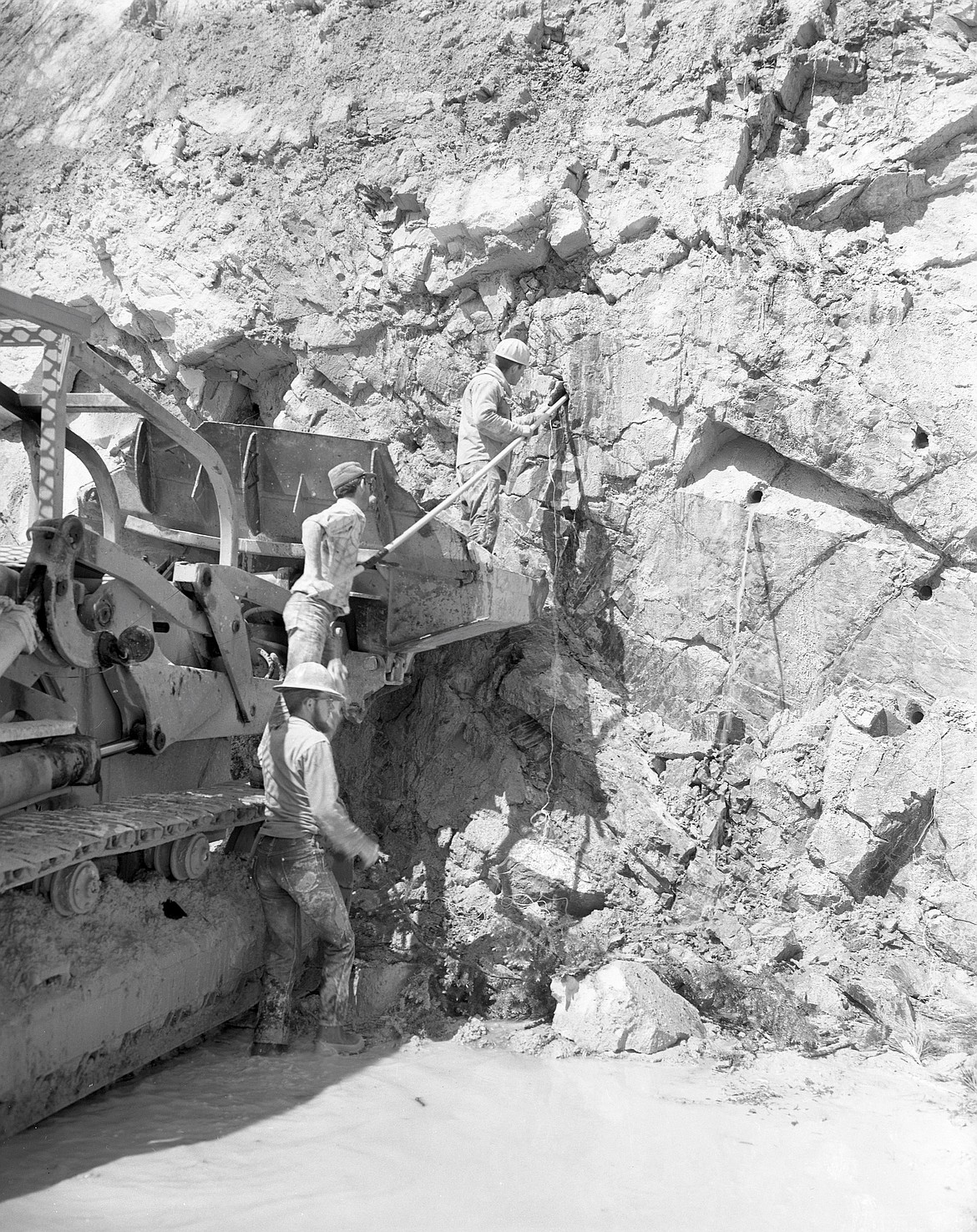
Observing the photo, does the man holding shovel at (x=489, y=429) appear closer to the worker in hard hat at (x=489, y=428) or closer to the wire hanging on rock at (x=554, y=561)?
the worker in hard hat at (x=489, y=428)

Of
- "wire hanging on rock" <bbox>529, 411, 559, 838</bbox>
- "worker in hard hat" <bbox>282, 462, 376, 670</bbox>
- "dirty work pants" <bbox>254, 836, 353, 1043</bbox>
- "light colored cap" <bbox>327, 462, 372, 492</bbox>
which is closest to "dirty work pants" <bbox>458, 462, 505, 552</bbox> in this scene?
"wire hanging on rock" <bbox>529, 411, 559, 838</bbox>

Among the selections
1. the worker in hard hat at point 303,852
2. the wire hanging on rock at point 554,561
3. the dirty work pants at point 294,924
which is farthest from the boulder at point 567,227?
the dirty work pants at point 294,924

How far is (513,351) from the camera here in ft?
23.6

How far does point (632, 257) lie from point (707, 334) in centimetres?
82

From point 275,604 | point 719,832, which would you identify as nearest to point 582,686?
point 719,832

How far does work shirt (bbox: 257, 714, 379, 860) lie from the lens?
16.6ft

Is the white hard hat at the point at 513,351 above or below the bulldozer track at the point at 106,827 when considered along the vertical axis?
above

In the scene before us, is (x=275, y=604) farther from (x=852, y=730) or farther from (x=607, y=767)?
(x=852, y=730)

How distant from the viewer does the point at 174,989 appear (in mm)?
4859

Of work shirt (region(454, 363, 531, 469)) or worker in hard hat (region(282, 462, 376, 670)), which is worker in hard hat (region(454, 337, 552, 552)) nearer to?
work shirt (region(454, 363, 531, 469))

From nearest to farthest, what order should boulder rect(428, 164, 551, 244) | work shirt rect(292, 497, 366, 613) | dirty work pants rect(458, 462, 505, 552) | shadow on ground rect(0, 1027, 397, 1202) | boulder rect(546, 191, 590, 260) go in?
shadow on ground rect(0, 1027, 397, 1202) < work shirt rect(292, 497, 366, 613) < dirty work pants rect(458, 462, 505, 552) < boulder rect(546, 191, 590, 260) < boulder rect(428, 164, 551, 244)

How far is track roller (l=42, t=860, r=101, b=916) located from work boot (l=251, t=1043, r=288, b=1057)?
1.20 m

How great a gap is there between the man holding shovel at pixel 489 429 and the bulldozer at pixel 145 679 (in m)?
0.67

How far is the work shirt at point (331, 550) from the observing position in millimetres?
5582
